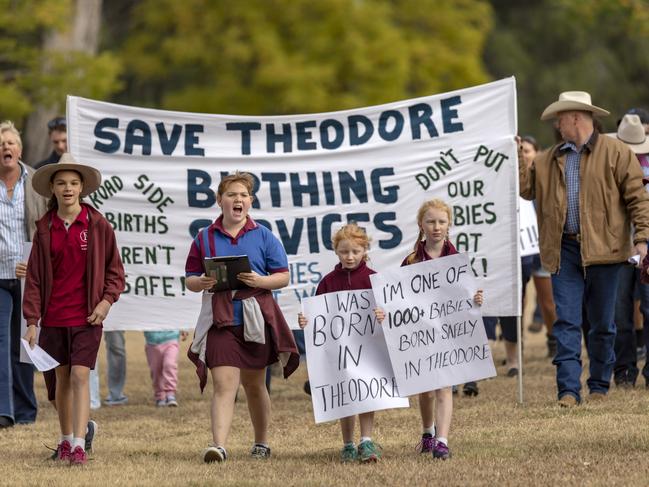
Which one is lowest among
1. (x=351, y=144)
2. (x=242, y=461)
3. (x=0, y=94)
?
(x=242, y=461)

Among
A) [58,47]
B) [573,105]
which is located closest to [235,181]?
[573,105]

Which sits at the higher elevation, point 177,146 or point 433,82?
point 433,82

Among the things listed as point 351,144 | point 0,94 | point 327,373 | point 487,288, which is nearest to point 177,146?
point 351,144

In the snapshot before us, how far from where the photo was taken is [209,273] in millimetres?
8961

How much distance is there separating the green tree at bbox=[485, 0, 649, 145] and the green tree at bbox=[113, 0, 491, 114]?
566 cm

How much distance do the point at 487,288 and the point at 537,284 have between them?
150 inches

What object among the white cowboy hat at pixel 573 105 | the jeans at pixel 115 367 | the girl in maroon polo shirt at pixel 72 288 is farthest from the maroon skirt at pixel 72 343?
the white cowboy hat at pixel 573 105

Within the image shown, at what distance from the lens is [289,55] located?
37469mm

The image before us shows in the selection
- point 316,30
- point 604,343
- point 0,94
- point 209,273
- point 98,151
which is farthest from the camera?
point 316,30

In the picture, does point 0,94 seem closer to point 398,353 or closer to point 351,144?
point 351,144

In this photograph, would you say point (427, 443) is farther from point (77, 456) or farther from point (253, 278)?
point (77, 456)

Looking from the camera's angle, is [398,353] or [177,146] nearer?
[398,353]

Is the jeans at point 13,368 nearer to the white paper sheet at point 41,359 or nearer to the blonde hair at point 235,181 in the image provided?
the white paper sheet at point 41,359

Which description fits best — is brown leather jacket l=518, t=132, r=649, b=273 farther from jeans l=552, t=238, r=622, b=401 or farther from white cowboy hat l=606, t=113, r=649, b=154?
white cowboy hat l=606, t=113, r=649, b=154
